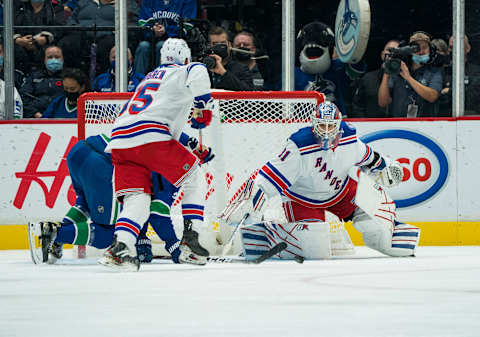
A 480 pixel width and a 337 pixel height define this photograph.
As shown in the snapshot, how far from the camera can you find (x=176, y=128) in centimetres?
521

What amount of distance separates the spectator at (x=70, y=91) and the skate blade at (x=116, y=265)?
291 cm

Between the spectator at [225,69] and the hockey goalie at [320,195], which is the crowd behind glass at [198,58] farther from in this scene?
the hockey goalie at [320,195]

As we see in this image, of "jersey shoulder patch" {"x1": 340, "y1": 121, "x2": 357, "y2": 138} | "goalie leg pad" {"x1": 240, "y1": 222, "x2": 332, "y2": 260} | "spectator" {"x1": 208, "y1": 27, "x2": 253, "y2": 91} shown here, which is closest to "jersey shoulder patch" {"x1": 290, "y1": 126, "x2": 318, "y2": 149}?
"jersey shoulder patch" {"x1": 340, "y1": 121, "x2": 357, "y2": 138}

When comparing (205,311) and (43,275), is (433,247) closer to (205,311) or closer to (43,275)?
(43,275)

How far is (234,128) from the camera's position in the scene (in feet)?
20.5

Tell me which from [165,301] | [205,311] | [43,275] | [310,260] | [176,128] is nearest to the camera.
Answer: [205,311]

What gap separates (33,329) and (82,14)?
204 inches

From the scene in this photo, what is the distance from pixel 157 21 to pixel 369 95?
65.0 inches

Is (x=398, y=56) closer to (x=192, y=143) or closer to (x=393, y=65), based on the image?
(x=393, y=65)

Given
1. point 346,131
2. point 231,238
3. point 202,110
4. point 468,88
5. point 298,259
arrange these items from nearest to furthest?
point 202,110 < point 298,259 < point 346,131 < point 231,238 < point 468,88

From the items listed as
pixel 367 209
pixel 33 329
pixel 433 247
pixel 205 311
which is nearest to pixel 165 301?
pixel 205 311

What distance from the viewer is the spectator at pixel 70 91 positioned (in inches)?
295

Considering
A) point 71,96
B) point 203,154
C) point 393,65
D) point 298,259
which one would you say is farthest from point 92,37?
point 298,259

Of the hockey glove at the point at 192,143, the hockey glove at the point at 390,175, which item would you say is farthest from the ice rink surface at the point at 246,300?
the hockey glove at the point at 390,175
